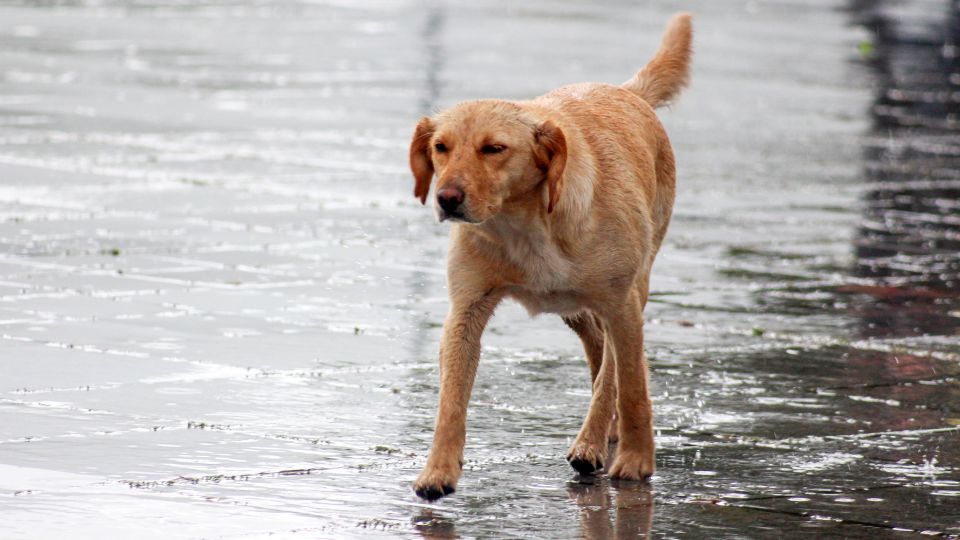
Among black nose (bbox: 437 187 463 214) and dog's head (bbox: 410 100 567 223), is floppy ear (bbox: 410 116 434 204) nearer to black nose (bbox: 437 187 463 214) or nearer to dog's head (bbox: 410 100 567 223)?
dog's head (bbox: 410 100 567 223)

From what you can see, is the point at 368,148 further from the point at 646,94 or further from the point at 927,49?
the point at 927,49

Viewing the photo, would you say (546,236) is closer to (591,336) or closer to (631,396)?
(631,396)

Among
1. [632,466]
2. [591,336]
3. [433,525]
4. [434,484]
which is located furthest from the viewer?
[591,336]

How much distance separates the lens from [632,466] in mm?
7773

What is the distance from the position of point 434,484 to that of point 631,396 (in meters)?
1.09

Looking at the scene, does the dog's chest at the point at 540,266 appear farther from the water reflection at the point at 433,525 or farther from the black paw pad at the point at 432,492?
the water reflection at the point at 433,525

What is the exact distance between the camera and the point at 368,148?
18297mm

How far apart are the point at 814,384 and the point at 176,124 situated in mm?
10278

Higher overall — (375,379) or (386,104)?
(386,104)

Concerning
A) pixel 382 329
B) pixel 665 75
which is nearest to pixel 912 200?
pixel 382 329

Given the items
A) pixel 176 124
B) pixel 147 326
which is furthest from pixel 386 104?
pixel 147 326

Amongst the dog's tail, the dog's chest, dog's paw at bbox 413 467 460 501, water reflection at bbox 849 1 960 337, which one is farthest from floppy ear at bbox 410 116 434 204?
water reflection at bbox 849 1 960 337

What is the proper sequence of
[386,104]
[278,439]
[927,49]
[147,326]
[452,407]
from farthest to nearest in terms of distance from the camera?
[927,49] → [386,104] → [147,326] → [278,439] → [452,407]

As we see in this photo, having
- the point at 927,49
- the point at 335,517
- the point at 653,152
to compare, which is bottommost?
the point at 335,517
